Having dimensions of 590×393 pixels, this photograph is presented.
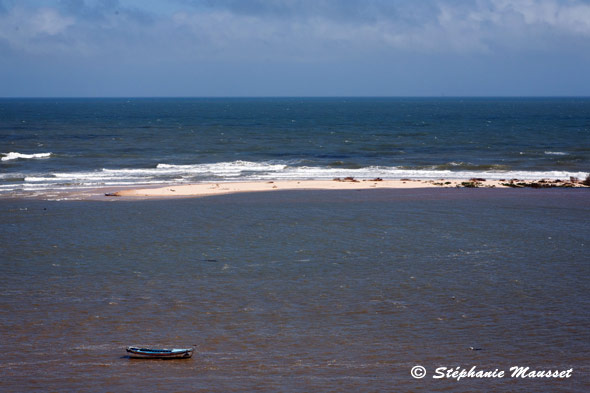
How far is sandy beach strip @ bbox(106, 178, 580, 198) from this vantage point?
3803 cm

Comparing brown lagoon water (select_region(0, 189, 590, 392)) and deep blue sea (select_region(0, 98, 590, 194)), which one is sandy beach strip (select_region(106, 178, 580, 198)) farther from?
brown lagoon water (select_region(0, 189, 590, 392))

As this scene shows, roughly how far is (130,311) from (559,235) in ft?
55.6

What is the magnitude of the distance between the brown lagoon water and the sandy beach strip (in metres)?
6.78

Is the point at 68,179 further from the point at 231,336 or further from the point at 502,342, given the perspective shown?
the point at 502,342

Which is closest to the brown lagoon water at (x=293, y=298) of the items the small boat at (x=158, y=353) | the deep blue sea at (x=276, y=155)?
the small boat at (x=158, y=353)

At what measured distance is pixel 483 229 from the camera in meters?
27.2

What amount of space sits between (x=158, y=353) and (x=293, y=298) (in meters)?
5.10

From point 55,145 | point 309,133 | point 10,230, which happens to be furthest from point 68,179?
point 309,133

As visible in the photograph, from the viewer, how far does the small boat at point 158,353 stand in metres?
14.1

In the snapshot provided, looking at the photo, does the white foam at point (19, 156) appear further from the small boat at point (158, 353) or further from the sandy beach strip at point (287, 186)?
the small boat at point (158, 353)

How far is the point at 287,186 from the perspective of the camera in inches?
1604

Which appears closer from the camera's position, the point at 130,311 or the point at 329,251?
the point at 130,311

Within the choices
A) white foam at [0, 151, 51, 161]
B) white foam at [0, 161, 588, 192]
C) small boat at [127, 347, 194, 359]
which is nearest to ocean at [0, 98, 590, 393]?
small boat at [127, 347, 194, 359]

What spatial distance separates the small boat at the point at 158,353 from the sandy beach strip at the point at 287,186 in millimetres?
23404
